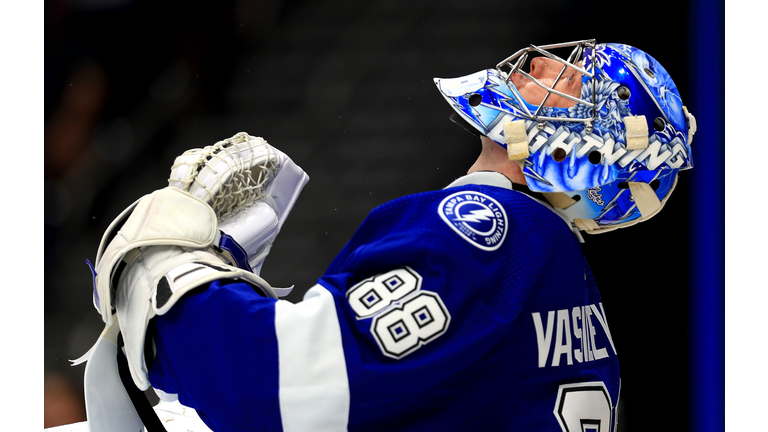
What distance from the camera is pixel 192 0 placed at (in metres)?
1.64

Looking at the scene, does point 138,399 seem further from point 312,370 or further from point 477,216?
point 477,216

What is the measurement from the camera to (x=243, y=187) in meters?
0.86

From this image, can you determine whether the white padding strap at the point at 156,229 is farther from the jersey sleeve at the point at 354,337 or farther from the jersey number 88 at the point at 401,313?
the jersey number 88 at the point at 401,313

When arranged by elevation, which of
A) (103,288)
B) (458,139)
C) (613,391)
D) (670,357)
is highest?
(458,139)

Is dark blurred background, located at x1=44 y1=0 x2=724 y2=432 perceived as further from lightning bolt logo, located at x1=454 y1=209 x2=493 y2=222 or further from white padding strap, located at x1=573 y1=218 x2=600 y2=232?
lightning bolt logo, located at x1=454 y1=209 x2=493 y2=222

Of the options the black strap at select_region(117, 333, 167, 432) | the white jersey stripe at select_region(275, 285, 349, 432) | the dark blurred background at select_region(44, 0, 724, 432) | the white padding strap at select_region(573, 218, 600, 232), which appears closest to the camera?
the white jersey stripe at select_region(275, 285, 349, 432)

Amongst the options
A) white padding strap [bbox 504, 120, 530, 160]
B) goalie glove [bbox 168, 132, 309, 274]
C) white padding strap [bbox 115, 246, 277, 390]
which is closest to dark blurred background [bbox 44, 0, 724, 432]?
goalie glove [bbox 168, 132, 309, 274]

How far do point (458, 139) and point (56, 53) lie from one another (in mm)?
1191

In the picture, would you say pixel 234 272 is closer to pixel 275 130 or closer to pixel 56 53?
pixel 275 130

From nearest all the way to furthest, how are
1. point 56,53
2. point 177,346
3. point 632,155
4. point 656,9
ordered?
point 177,346 < point 632,155 < point 656,9 < point 56,53

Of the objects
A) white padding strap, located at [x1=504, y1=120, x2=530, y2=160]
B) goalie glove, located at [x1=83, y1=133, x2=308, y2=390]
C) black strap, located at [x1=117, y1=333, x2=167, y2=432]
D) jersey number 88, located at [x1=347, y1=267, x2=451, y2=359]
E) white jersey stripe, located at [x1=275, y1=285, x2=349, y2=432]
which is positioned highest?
white padding strap, located at [x1=504, y1=120, x2=530, y2=160]

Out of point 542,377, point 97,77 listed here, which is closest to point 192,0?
point 97,77

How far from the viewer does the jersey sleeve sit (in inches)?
23.2

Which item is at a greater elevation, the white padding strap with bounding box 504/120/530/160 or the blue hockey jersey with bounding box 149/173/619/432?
the white padding strap with bounding box 504/120/530/160
